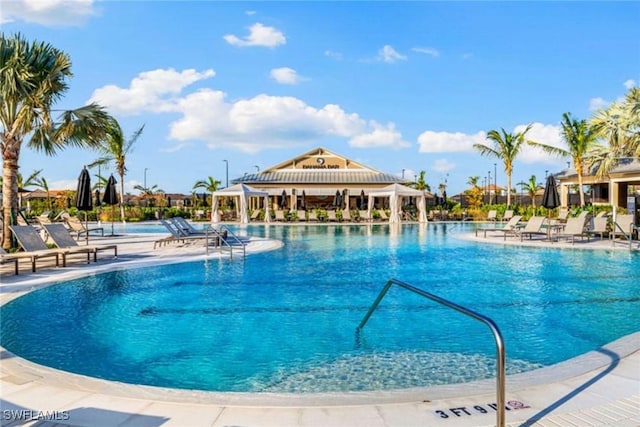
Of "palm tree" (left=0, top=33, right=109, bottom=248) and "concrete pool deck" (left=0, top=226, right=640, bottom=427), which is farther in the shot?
"palm tree" (left=0, top=33, right=109, bottom=248)

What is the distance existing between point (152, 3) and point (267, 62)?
7.16m

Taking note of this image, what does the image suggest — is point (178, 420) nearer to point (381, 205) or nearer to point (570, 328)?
point (570, 328)

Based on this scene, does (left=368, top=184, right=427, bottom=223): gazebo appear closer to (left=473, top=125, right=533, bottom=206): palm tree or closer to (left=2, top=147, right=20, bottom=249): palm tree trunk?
(left=473, top=125, right=533, bottom=206): palm tree

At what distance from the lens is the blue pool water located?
16.9 ft

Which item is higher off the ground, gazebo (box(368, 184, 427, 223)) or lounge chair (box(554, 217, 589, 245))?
gazebo (box(368, 184, 427, 223))

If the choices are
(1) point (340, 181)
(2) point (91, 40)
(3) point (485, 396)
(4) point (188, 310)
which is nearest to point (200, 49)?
(2) point (91, 40)

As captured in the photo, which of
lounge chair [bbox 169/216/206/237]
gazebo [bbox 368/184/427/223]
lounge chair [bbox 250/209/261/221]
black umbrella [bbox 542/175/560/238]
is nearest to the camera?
lounge chair [bbox 169/216/206/237]

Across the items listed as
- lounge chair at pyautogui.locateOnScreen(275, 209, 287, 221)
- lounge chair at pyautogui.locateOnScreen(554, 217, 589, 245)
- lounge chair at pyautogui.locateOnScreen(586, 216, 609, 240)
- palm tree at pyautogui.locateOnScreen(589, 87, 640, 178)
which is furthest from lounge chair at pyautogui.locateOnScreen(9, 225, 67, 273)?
lounge chair at pyautogui.locateOnScreen(275, 209, 287, 221)

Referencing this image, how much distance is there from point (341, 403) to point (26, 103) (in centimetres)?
1376

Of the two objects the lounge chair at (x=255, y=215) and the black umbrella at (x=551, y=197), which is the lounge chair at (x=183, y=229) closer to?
the black umbrella at (x=551, y=197)

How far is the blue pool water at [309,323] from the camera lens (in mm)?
5148

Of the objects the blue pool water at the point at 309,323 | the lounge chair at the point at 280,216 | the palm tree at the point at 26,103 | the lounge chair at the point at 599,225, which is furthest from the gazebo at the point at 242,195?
the lounge chair at the point at 599,225

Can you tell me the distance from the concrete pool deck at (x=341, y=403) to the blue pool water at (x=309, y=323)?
0.66m
